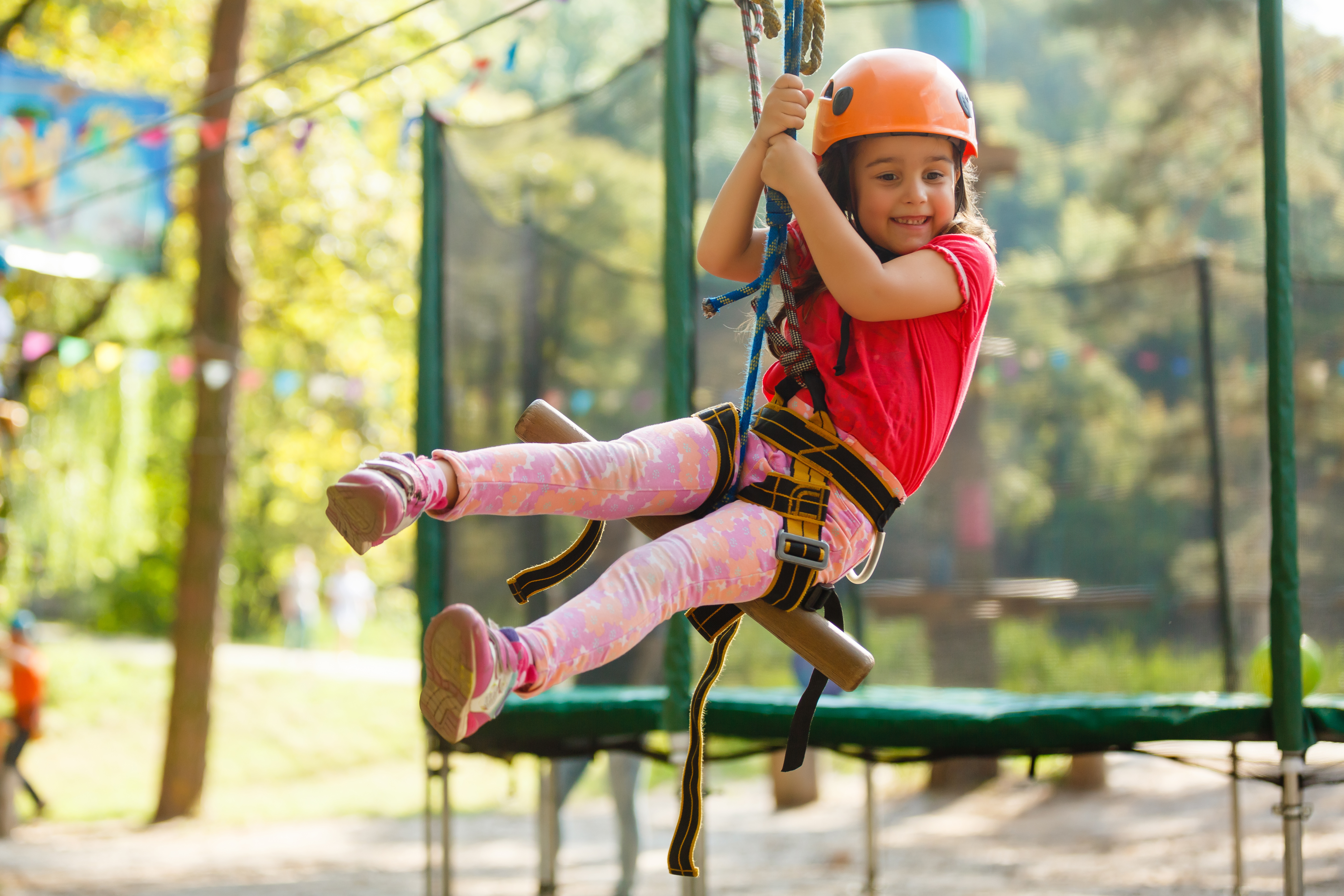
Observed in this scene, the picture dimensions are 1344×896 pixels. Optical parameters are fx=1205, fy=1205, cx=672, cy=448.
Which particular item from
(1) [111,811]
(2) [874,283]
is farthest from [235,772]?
(2) [874,283]

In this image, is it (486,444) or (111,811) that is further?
(111,811)

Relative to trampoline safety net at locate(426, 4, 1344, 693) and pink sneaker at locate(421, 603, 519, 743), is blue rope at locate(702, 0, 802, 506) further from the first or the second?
trampoline safety net at locate(426, 4, 1344, 693)

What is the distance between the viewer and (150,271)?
7.45 meters

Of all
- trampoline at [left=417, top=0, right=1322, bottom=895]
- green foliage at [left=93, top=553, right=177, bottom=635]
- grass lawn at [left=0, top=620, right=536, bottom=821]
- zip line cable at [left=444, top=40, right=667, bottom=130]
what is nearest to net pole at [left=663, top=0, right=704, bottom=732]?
trampoline at [left=417, top=0, right=1322, bottom=895]

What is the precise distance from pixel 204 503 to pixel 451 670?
6.48m

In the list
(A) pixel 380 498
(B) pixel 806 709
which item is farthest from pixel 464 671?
(B) pixel 806 709

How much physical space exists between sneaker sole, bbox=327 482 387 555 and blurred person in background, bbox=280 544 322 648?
13631 mm

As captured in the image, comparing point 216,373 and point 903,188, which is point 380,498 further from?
point 216,373

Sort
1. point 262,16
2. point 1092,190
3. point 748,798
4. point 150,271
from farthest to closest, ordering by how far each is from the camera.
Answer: point 262,16
point 1092,190
point 748,798
point 150,271

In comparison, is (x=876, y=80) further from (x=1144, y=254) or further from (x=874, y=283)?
(x=1144, y=254)

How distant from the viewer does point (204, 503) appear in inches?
295

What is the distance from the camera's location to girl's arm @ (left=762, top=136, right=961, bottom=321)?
180 cm

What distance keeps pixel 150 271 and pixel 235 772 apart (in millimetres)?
4579

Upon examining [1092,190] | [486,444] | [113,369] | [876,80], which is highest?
[1092,190]
